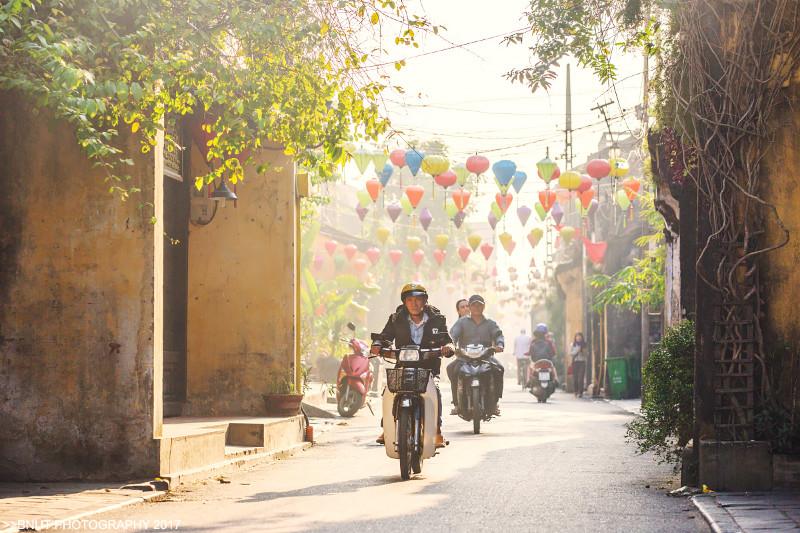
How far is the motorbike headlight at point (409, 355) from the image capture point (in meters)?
11.3

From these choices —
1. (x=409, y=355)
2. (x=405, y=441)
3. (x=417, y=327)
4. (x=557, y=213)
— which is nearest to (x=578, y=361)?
(x=557, y=213)

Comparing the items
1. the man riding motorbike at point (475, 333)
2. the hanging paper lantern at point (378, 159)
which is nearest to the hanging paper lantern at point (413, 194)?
the hanging paper lantern at point (378, 159)

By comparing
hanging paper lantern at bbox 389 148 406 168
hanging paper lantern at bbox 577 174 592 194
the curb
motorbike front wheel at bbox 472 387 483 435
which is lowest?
the curb

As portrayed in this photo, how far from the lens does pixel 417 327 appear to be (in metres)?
12.0

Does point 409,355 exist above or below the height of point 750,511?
above

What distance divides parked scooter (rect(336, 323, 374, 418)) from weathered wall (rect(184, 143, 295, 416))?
6.02 meters

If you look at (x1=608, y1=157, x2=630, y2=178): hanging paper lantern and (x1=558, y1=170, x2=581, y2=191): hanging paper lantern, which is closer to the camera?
(x1=608, y1=157, x2=630, y2=178): hanging paper lantern

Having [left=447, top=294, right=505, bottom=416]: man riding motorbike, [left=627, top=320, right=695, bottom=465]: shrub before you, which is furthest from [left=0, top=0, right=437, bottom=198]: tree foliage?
[left=447, top=294, right=505, bottom=416]: man riding motorbike

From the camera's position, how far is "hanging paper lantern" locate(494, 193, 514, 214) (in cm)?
2972

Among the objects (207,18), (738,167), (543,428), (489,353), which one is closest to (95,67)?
(207,18)

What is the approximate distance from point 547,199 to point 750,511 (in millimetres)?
21600

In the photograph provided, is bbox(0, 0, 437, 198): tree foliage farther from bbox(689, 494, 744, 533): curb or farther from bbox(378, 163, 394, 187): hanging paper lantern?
bbox(378, 163, 394, 187): hanging paper lantern

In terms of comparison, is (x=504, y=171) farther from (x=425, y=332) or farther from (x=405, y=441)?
(x=405, y=441)

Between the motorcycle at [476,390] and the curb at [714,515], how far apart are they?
7.33 metres
